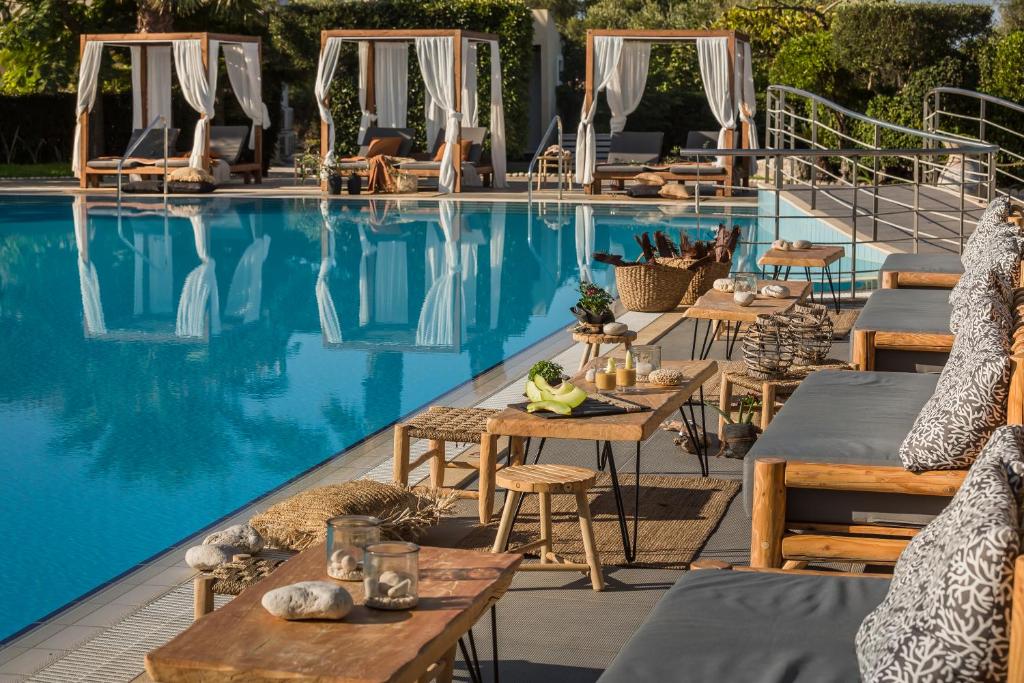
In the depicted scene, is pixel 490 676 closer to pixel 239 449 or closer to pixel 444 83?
pixel 239 449

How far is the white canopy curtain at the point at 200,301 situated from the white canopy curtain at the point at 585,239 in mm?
3115

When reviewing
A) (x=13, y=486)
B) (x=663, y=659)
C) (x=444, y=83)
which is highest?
(x=444, y=83)

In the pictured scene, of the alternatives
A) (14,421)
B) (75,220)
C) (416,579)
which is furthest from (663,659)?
(75,220)

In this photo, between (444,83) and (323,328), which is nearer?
(323,328)

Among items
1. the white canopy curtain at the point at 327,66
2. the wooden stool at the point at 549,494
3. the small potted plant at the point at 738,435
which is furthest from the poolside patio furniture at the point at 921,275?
the white canopy curtain at the point at 327,66

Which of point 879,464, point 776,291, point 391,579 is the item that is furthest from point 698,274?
point 391,579

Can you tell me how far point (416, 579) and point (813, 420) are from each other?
1881 millimetres

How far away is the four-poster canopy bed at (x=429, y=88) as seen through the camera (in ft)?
66.4

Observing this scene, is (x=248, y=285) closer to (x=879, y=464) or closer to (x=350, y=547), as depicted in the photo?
(x=879, y=464)

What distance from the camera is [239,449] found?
6.83m

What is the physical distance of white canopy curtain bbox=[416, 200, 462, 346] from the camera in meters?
9.99

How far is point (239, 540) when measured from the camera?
346 cm

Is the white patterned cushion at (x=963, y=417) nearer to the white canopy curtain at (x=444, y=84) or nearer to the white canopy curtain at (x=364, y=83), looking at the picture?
the white canopy curtain at (x=444, y=84)

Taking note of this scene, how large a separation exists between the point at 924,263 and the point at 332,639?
20.3ft
